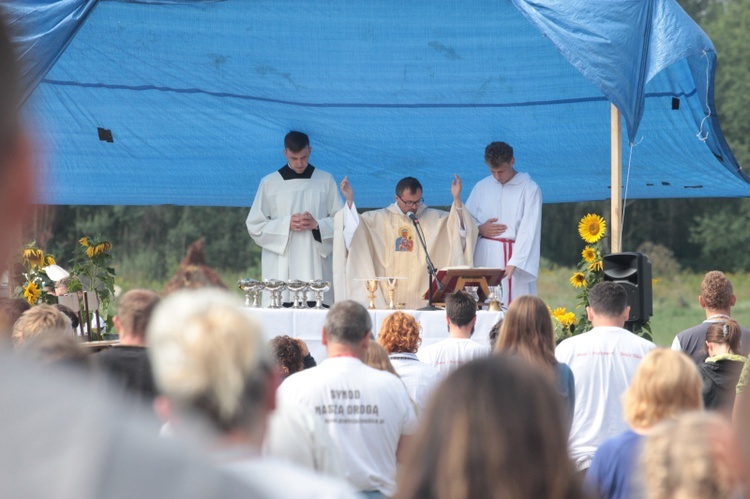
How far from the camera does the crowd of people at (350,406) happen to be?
2.15ft

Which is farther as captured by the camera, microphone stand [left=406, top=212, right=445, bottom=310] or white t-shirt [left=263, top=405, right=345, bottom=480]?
microphone stand [left=406, top=212, right=445, bottom=310]

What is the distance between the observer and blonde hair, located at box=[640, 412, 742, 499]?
2.30 m

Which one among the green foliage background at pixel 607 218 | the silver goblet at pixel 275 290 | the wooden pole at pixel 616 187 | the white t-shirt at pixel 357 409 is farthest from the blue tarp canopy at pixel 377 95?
the green foliage background at pixel 607 218

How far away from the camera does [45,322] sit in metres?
4.90

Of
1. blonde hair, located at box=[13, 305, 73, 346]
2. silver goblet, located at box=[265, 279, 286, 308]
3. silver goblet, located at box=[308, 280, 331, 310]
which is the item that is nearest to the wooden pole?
silver goblet, located at box=[308, 280, 331, 310]

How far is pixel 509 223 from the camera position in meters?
10.2

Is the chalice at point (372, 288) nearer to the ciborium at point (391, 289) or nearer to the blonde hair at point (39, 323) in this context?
the ciborium at point (391, 289)

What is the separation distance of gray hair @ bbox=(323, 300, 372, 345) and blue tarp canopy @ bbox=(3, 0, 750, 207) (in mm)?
3924

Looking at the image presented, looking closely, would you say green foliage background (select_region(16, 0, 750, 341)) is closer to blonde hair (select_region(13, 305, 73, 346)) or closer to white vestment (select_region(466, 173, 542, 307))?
white vestment (select_region(466, 173, 542, 307))

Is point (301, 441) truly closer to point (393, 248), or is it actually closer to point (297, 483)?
point (297, 483)

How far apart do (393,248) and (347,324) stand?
20.1 feet

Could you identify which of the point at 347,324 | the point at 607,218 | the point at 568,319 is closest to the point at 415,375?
the point at 347,324

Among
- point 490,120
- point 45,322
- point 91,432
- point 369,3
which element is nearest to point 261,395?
point 91,432

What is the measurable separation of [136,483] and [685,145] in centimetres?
1053
